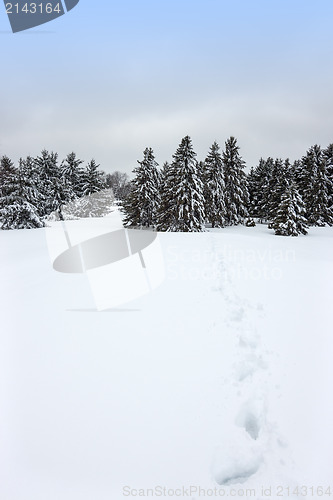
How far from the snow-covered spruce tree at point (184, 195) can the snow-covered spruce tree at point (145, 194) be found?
283 centimetres

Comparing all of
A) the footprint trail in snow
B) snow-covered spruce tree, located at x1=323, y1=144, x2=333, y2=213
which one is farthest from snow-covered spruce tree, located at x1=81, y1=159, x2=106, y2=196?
the footprint trail in snow

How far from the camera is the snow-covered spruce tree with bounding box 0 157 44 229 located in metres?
17.9

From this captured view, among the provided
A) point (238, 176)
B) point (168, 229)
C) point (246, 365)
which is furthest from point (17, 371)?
point (238, 176)

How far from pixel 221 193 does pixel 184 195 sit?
822 cm

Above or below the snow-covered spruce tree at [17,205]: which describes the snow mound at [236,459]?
below

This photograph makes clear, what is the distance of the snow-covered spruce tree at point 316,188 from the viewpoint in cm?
2695

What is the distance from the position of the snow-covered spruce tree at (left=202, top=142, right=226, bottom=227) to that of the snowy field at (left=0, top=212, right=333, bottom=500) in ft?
77.7

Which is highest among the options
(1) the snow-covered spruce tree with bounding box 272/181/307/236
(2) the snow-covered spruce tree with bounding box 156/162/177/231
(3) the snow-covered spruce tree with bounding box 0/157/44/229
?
(3) the snow-covered spruce tree with bounding box 0/157/44/229

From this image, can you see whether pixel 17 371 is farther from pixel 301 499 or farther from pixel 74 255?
pixel 74 255

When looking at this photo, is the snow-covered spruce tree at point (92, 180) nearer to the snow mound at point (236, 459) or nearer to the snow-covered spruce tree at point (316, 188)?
the snow-covered spruce tree at point (316, 188)

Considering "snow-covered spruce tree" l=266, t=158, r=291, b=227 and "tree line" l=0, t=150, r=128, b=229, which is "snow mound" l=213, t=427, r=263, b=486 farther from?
"snow-covered spruce tree" l=266, t=158, r=291, b=227

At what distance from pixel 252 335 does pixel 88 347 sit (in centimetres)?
226

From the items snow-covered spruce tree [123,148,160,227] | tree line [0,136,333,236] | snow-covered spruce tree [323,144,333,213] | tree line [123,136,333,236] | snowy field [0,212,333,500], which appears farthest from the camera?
snow-covered spruce tree [323,144,333,213]

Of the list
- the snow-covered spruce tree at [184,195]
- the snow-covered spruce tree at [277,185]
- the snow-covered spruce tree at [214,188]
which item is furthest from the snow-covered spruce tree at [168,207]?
the snow-covered spruce tree at [277,185]
